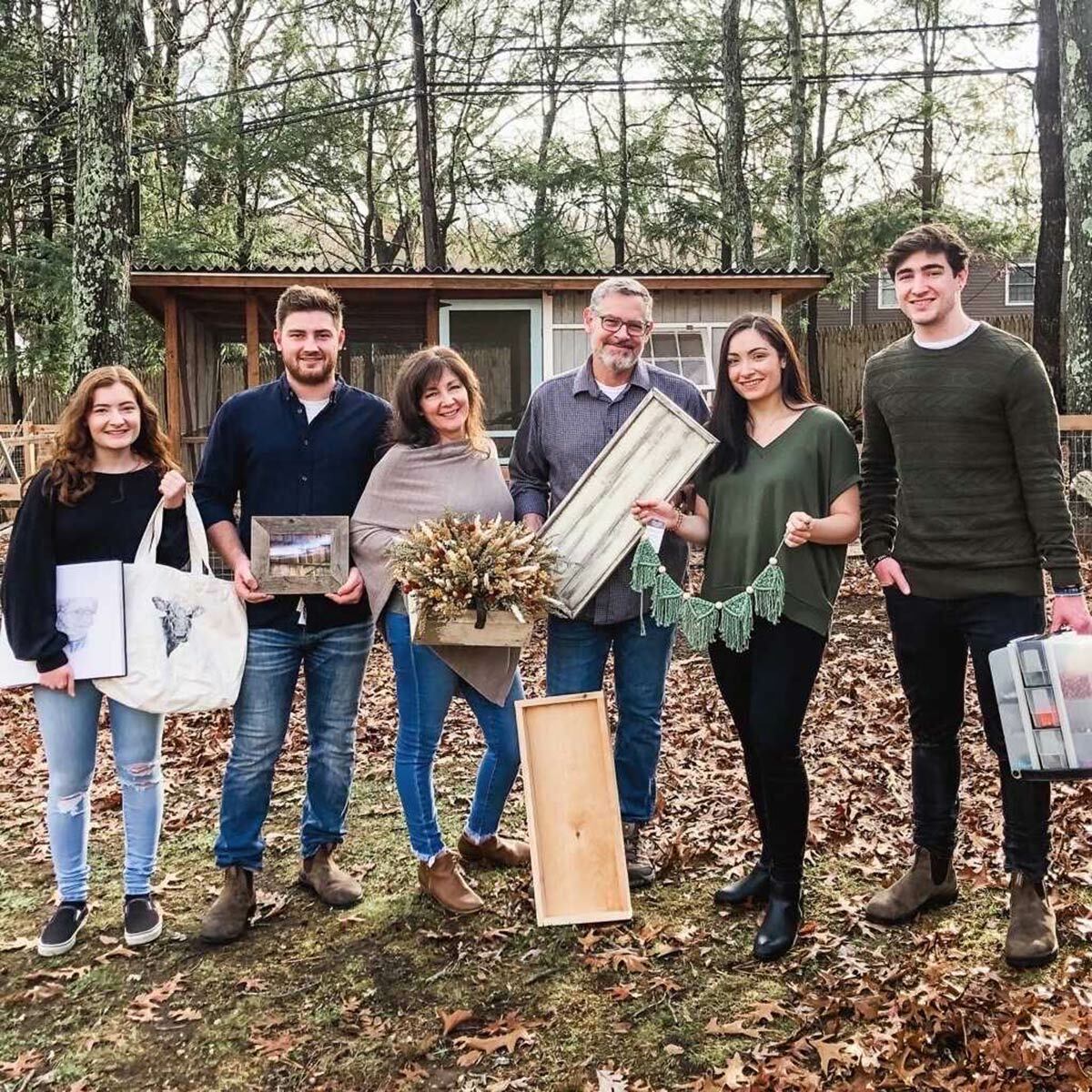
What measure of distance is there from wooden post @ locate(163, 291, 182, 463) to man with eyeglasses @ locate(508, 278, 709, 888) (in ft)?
32.5

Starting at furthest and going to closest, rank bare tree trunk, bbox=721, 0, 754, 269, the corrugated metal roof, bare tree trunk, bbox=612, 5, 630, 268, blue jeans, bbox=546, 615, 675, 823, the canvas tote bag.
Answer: bare tree trunk, bbox=612, 5, 630, 268, bare tree trunk, bbox=721, 0, 754, 269, the corrugated metal roof, blue jeans, bbox=546, 615, 675, 823, the canvas tote bag

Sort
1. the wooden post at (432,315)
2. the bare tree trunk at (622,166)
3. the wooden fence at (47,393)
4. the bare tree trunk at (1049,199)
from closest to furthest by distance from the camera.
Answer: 1. the wooden post at (432,315)
2. the bare tree trunk at (1049,199)
3. the wooden fence at (47,393)
4. the bare tree trunk at (622,166)

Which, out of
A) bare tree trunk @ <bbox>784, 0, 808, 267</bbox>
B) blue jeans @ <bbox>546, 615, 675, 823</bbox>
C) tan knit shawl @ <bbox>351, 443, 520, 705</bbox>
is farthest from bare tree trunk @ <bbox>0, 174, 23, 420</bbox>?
blue jeans @ <bbox>546, 615, 675, 823</bbox>

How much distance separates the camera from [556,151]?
87.0ft

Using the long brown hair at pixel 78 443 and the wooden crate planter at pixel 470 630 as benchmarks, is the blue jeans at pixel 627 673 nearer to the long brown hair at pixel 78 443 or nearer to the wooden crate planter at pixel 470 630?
the wooden crate planter at pixel 470 630

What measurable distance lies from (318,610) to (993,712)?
2348 millimetres

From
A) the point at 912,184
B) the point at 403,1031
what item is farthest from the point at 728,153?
the point at 403,1031

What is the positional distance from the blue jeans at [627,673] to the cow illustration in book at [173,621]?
1307 mm

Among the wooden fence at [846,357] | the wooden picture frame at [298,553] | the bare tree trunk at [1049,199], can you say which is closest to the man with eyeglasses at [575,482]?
the wooden picture frame at [298,553]

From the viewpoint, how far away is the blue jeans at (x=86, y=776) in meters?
3.48

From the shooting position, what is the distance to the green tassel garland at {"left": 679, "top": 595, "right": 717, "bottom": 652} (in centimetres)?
329

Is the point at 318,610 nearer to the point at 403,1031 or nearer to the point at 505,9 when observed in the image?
the point at 403,1031

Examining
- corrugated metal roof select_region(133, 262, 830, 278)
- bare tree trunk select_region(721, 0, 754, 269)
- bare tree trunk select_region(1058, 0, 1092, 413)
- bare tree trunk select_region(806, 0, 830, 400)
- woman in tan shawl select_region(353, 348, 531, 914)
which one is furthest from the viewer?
bare tree trunk select_region(806, 0, 830, 400)

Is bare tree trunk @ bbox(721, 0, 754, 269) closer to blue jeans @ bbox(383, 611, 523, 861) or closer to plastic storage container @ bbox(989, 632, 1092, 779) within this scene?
blue jeans @ bbox(383, 611, 523, 861)
